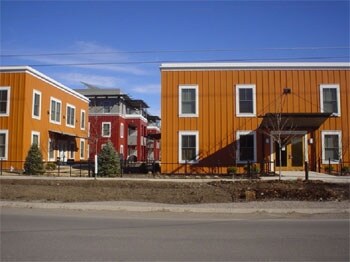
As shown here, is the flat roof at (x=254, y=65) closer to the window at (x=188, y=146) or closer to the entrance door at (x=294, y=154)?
the window at (x=188, y=146)

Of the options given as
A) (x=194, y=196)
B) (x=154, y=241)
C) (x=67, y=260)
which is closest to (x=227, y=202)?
(x=194, y=196)

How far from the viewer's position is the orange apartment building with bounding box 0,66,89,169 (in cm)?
3138

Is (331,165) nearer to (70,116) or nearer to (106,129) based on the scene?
(70,116)

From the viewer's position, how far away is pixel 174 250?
758cm

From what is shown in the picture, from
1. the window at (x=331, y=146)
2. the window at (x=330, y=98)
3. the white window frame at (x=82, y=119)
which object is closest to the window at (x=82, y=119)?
the white window frame at (x=82, y=119)

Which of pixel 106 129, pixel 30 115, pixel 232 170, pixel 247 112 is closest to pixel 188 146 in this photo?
pixel 232 170

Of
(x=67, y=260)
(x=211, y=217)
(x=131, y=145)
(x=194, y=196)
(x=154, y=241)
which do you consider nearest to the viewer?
(x=67, y=260)

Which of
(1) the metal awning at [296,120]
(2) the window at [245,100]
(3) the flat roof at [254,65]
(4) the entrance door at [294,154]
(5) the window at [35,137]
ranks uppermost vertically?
(3) the flat roof at [254,65]

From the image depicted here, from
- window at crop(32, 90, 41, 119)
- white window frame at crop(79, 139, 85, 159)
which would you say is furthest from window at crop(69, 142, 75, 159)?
window at crop(32, 90, 41, 119)

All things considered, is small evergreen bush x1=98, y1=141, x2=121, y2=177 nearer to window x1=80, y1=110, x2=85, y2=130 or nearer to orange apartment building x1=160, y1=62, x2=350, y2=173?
orange apartment building x1=160, y1=62, x2=350, y2=173

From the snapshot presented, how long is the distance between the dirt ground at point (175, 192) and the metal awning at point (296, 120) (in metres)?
7.40

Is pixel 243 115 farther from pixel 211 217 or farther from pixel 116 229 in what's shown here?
pixel 116 229

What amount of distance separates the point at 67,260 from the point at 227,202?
29.9 feet

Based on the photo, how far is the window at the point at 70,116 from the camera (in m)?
42.5
